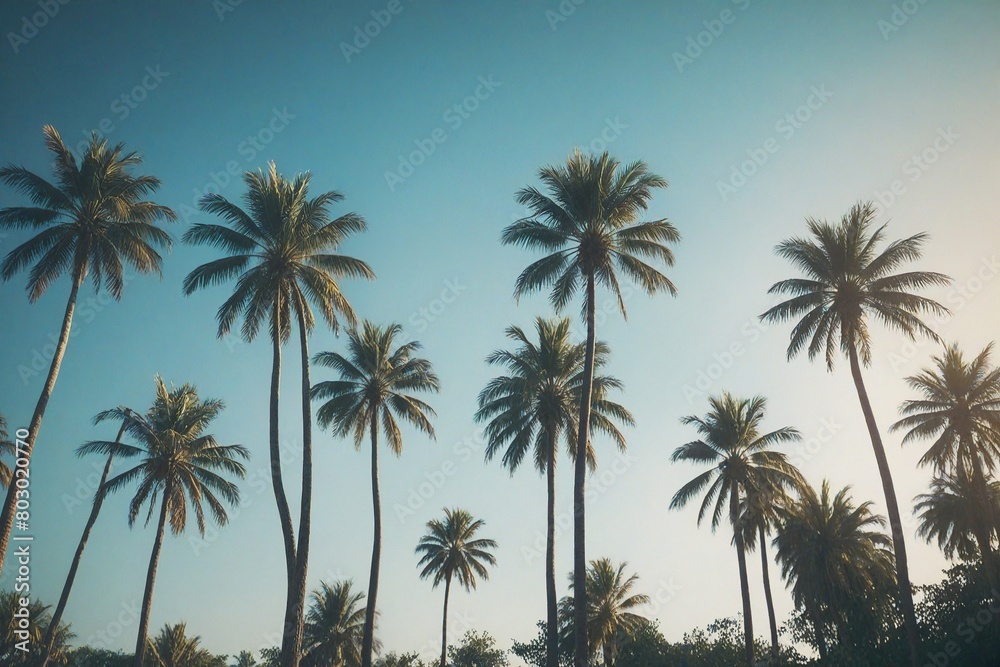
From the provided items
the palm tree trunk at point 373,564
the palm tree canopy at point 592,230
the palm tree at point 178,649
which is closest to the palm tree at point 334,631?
the palm tree at point 178,649

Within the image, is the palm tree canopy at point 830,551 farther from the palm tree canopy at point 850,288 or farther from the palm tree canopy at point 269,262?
the palm tree canopy at point 269,262

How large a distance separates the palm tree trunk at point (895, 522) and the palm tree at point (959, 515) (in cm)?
1250

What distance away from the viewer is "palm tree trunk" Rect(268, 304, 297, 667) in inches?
939

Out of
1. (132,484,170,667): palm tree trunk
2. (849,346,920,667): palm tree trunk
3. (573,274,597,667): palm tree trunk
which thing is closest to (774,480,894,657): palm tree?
(849,346,920,667): palm tree trunk

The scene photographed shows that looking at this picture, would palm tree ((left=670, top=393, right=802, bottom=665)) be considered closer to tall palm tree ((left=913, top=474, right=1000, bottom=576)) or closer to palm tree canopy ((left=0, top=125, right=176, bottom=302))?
tall palm tree ((left=913, top=474, right=1000, bottom=576))

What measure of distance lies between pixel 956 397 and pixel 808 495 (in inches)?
375

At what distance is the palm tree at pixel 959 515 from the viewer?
131 ft

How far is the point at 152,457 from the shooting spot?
34.8 m

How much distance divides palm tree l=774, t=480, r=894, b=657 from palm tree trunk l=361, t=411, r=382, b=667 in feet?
75.0

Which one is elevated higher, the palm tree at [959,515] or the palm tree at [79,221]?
the palm tree at [79,221]

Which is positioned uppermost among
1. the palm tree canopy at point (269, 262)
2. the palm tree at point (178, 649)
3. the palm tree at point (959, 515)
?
the palm tree canopy at point (269, 262)

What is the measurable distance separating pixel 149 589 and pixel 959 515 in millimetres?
47164

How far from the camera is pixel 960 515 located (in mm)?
42219

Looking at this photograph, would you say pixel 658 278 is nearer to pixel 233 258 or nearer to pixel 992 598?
pixel 233 258
